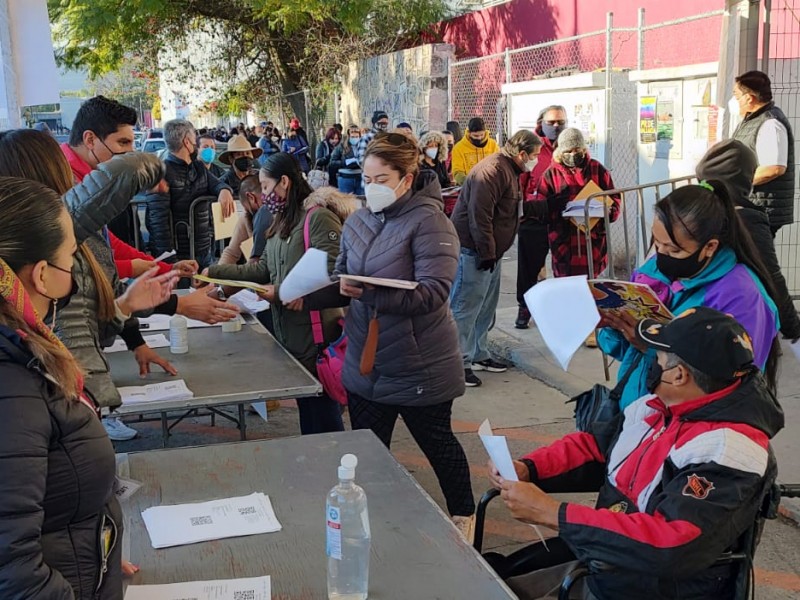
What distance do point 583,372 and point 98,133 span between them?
400 centimetres

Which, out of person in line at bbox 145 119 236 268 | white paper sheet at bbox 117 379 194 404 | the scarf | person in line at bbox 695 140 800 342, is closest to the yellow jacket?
person in line at bbox 145 119 236 268

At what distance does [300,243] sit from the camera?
4332 millimetres

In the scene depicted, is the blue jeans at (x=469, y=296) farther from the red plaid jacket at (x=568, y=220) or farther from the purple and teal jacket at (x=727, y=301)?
the purple and teal jacket at (x=727, y=301)

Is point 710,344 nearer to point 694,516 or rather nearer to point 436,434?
point 694,516

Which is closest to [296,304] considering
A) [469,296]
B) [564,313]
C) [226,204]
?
[564,313]

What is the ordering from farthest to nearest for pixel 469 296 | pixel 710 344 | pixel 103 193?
pixel 469 296 < pixel 103 193 < pixel 710 344

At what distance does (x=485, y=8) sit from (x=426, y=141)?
8056 millimetres

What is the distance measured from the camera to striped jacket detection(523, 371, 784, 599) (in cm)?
217

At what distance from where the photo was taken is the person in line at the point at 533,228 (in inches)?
293

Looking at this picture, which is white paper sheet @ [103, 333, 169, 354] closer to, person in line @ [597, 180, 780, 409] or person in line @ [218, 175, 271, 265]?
person in line @ [218, 175, 271, 265]

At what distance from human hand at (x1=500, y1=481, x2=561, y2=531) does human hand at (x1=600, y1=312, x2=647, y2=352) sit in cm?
68

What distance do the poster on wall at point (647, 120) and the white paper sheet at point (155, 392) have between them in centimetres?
589

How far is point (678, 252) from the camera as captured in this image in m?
2.90

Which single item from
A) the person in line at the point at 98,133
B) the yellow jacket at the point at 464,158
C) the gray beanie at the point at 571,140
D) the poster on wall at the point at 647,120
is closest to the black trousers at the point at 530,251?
the gray beanie at the point at 571,140
